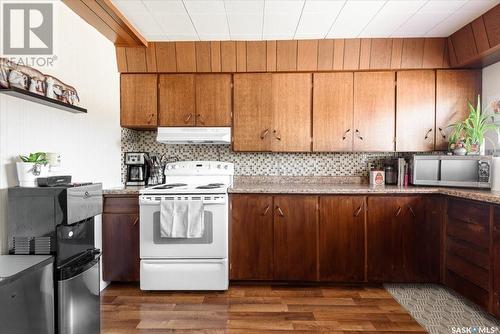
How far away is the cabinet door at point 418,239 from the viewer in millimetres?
2719

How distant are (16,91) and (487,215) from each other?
3198 mm

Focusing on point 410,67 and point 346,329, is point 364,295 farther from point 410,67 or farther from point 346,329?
point 410,67

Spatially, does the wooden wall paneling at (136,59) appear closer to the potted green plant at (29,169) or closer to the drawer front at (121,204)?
the drawer front at (121,204)

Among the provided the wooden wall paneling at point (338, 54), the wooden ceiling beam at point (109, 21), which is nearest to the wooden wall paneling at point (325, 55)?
the wooden wall paneling at point (338, 54)

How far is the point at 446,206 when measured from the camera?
8.74 feet

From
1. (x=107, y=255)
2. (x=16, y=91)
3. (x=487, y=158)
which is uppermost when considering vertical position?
(x=16, y=91)

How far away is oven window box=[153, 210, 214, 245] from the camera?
103 inches

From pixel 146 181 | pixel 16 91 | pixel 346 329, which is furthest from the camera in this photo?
→ pixel 146 181

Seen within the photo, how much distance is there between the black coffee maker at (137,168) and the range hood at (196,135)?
0.29m

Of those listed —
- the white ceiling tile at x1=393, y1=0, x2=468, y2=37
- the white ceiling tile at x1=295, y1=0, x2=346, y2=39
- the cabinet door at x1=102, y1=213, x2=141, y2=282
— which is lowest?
the cabinet door at x1=102, y1=213, x2=141, y2=282

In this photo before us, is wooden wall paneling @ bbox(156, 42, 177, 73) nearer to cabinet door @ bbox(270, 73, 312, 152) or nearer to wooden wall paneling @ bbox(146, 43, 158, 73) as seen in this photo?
wooden wall paneling @ bbox(146, 43, 158, 73)

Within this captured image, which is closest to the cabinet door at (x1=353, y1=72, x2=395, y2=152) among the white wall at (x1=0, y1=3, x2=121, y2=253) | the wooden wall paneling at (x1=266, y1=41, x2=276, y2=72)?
the wooden wall paneling at (x1=266, y1=41, x2=276, y2=72)

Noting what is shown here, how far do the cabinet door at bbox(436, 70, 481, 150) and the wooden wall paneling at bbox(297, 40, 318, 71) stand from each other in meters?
Result: 1.28

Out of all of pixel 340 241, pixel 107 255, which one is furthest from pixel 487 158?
pixel 107 255
